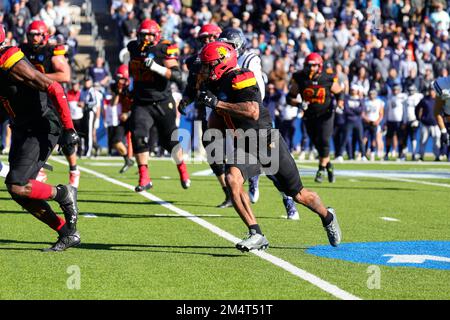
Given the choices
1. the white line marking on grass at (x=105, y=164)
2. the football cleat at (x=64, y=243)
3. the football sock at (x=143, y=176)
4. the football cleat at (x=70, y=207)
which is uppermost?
the football cleat at (x=70, y=207)

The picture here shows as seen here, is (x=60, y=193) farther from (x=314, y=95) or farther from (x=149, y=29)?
(x=314, y=95)

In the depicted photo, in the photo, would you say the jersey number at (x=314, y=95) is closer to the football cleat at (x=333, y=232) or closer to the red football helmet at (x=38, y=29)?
the red football helmet at (x=38, y=29)

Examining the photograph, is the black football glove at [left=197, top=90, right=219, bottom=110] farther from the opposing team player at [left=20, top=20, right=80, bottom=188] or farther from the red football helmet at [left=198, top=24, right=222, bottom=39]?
the red football helmet at [left=198, top=24, right=222, bottom=39]

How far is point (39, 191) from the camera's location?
784 centimetres

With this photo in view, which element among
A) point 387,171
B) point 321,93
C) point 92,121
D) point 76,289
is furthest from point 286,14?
point 76,289

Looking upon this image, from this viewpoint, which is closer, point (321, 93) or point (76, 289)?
point (76, 289)

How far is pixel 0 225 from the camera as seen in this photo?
9820mm

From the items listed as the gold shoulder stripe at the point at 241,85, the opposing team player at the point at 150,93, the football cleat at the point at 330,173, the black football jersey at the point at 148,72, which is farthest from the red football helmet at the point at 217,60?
the football cleat at the point at 330,173

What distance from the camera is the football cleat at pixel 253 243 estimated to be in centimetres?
779

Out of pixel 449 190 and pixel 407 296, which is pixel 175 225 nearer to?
pixel 407 296

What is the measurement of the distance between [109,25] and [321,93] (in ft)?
47.4

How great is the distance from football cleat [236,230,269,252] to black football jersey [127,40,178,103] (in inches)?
205

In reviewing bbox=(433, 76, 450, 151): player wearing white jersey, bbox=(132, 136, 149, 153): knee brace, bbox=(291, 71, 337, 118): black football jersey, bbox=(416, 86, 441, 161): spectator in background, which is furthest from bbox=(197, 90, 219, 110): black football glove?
bbox=(416, 86, 441, 161): spectator in background
